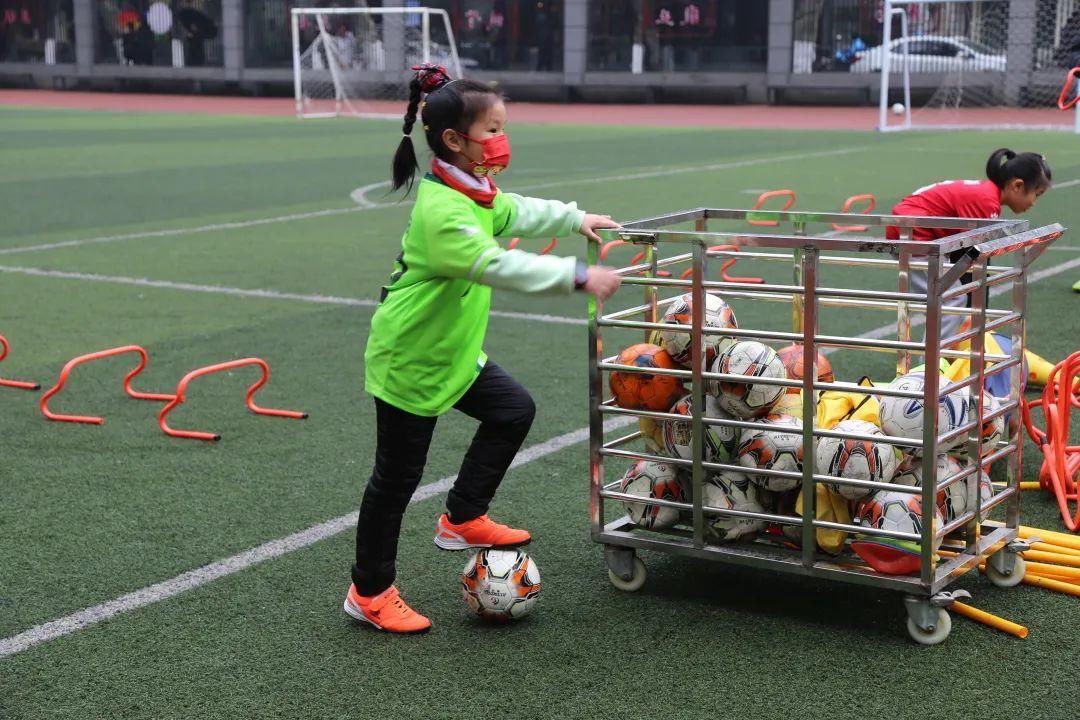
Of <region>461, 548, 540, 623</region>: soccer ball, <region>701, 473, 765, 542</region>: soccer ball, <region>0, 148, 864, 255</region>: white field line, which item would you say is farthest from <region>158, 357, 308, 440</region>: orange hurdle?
<region>0, 148, 864, 255</region>: white field line

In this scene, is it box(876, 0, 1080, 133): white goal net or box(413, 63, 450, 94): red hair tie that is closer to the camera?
box(413, 63, 450, 94): red hair tie

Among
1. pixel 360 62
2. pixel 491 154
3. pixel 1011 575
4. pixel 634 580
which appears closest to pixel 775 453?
pixel 634 580

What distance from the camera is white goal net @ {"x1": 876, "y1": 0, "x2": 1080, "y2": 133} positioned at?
35.0m

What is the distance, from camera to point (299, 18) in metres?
49.9

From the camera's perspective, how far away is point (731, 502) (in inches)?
182

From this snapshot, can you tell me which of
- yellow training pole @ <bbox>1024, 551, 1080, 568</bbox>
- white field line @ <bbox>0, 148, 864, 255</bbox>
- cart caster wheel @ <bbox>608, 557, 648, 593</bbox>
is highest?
white field line @ <bbox>0, 148, 864, 255</bbox>

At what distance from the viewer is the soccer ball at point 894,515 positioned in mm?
4301

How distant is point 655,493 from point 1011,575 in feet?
4.07

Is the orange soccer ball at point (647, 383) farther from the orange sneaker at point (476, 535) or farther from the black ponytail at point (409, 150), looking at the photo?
the black ponytail at point (409, 150)

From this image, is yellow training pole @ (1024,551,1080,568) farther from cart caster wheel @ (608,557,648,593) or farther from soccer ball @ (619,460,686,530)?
cart caster wheel @ (608,557,648,593)

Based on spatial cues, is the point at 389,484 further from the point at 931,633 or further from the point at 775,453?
the point at 931,633

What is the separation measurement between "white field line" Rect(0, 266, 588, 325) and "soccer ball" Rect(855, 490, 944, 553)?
5385 mm

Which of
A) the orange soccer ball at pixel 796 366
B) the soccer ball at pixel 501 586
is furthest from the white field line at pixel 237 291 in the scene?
the soccer ball at pixel 501 586

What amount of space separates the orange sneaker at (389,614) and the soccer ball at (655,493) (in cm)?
83
